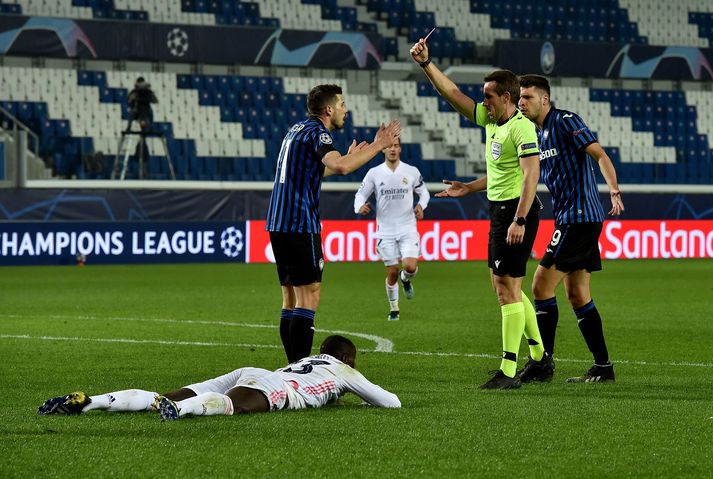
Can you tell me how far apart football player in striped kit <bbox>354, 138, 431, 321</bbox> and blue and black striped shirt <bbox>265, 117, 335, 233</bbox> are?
7.16m

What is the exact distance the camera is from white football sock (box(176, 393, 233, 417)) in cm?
586

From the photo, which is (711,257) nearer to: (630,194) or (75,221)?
(630,194)

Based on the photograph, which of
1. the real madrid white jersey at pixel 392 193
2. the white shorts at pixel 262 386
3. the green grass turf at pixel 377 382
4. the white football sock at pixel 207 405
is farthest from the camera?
the real madrid white jersey at pixel 392 193

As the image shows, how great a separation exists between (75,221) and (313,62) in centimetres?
1134

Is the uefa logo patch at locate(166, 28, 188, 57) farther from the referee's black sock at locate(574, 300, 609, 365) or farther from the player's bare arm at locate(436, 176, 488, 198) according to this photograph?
the referee's black sock at locate(574, 300, 609, 365)

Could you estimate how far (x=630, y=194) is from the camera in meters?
28.0

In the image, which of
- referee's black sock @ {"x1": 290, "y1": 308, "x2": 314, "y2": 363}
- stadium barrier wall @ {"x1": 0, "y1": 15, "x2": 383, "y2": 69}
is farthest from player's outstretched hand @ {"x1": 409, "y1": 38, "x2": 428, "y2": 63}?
stadium barrier wall @ {"x1": 0, "y1": 15, "x2": 383, "y2": 69}

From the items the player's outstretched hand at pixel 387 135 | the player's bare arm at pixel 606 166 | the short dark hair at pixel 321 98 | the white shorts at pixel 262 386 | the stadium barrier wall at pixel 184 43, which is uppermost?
the stadium barrier wall at pixel 184 43

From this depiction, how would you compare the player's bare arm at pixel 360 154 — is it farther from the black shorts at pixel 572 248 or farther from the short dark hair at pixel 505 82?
the black shorts at pixel 572 248

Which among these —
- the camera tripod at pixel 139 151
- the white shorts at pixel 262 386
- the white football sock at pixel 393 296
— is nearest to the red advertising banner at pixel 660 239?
the camera tripod at pixel 139 151

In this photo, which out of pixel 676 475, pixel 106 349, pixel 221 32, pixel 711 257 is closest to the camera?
pixel 676 475

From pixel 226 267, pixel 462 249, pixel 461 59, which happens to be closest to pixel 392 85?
pixel 461 59

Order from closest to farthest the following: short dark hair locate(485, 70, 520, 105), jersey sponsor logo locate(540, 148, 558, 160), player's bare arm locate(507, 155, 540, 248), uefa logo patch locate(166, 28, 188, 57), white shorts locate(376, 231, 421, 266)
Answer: player's bare arm locate(507, 155, 540, 248), short dark hair locate(485, 70, 520, 105), jersey sponsor logo locate(540, 148, 558, 160), white shorts locate(376, 231, 421, 266), uefa logo patch locate(166, 28, 188, 57)

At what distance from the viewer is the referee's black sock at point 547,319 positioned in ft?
27.5
